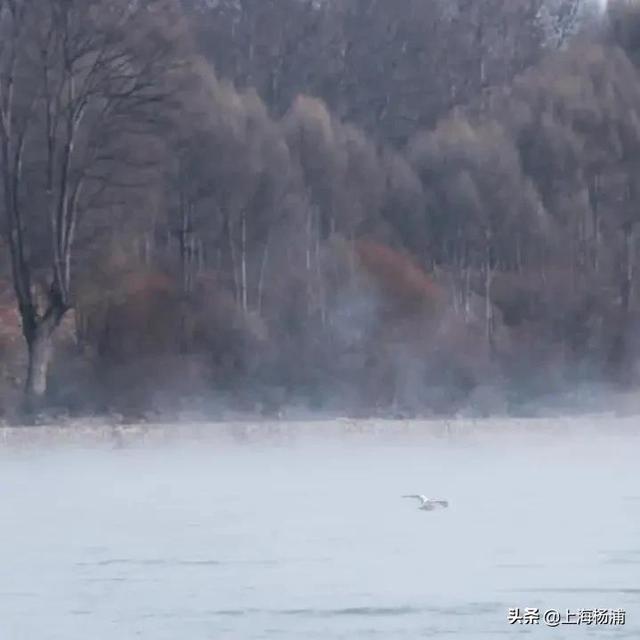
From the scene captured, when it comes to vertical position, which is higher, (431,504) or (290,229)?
(290,229)

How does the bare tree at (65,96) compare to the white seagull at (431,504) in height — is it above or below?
above

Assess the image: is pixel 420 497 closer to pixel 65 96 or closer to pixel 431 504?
pixel 431 504

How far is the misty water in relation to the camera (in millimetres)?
12852

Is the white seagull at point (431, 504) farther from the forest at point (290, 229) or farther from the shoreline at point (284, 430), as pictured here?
the forest at point (290, 229)

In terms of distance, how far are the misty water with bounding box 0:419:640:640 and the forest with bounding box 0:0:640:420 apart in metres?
9.36

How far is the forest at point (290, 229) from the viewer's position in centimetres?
3375

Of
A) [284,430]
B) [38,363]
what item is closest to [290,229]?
[38,363]

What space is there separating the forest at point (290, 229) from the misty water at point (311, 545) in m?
9.36

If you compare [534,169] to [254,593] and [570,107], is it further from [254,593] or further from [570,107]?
[254,593]

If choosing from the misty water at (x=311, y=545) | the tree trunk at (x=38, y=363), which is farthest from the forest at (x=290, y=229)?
the misty water at (x=311, y=545)

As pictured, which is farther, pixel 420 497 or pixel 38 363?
pixel 38 363

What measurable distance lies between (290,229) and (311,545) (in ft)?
76.2

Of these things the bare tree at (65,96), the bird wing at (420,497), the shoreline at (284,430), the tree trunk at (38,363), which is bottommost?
the shoreline at (284,430)

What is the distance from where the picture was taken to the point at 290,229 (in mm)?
38938
